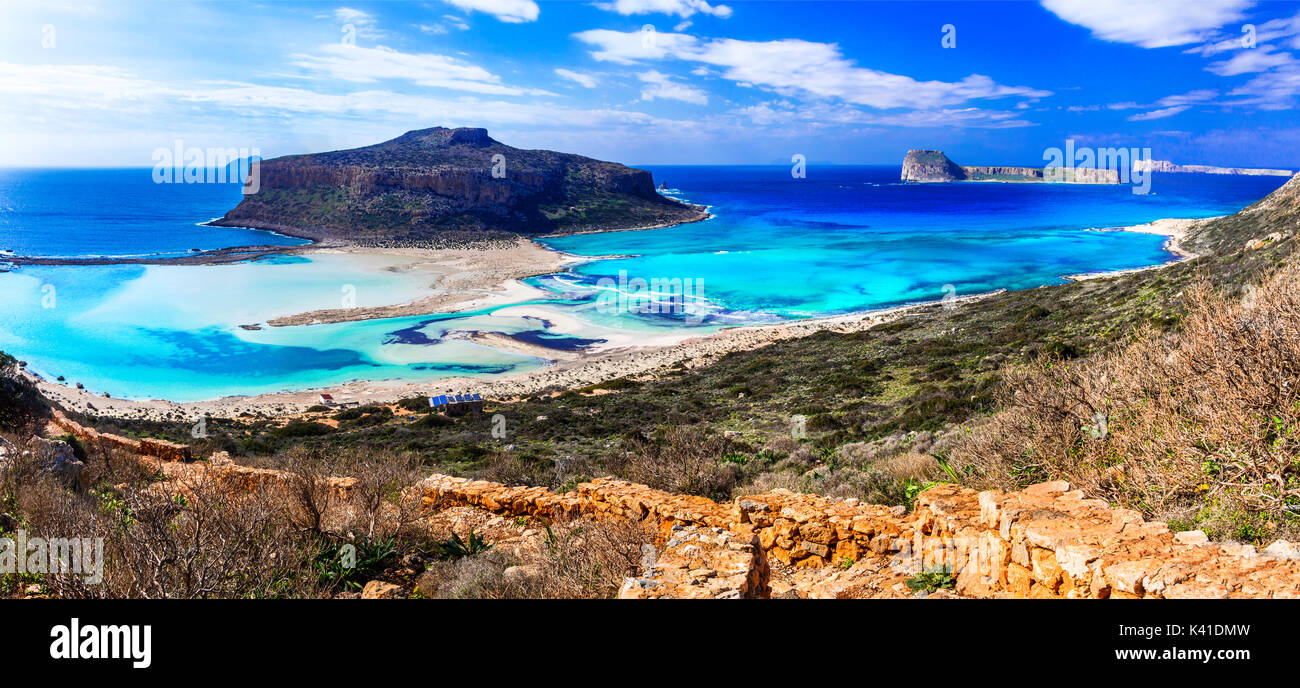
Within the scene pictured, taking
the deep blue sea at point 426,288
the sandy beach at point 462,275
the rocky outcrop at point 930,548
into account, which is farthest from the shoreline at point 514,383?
the rocky outcrop at point 930,548

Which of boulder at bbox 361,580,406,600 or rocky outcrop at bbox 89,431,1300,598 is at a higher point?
rocky outcrop at bbox 89,431,1300,598

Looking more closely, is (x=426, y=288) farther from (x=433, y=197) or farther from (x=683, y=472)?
(x=683, y=472)

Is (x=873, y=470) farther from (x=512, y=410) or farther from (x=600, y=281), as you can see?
(x=600, y=281)

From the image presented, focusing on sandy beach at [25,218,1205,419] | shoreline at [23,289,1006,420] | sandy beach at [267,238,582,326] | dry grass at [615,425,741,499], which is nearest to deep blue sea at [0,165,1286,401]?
sandy beach at [25,218,1205,419]

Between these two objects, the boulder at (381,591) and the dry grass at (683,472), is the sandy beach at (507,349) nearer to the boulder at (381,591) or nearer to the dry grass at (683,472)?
the dry grass at (683,472)

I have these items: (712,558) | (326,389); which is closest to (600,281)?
(326,389)

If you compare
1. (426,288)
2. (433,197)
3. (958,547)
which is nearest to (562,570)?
(958,547)

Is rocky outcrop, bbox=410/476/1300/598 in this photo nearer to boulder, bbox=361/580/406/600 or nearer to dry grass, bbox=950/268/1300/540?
dry grass, bbox=950/268/1300/540
